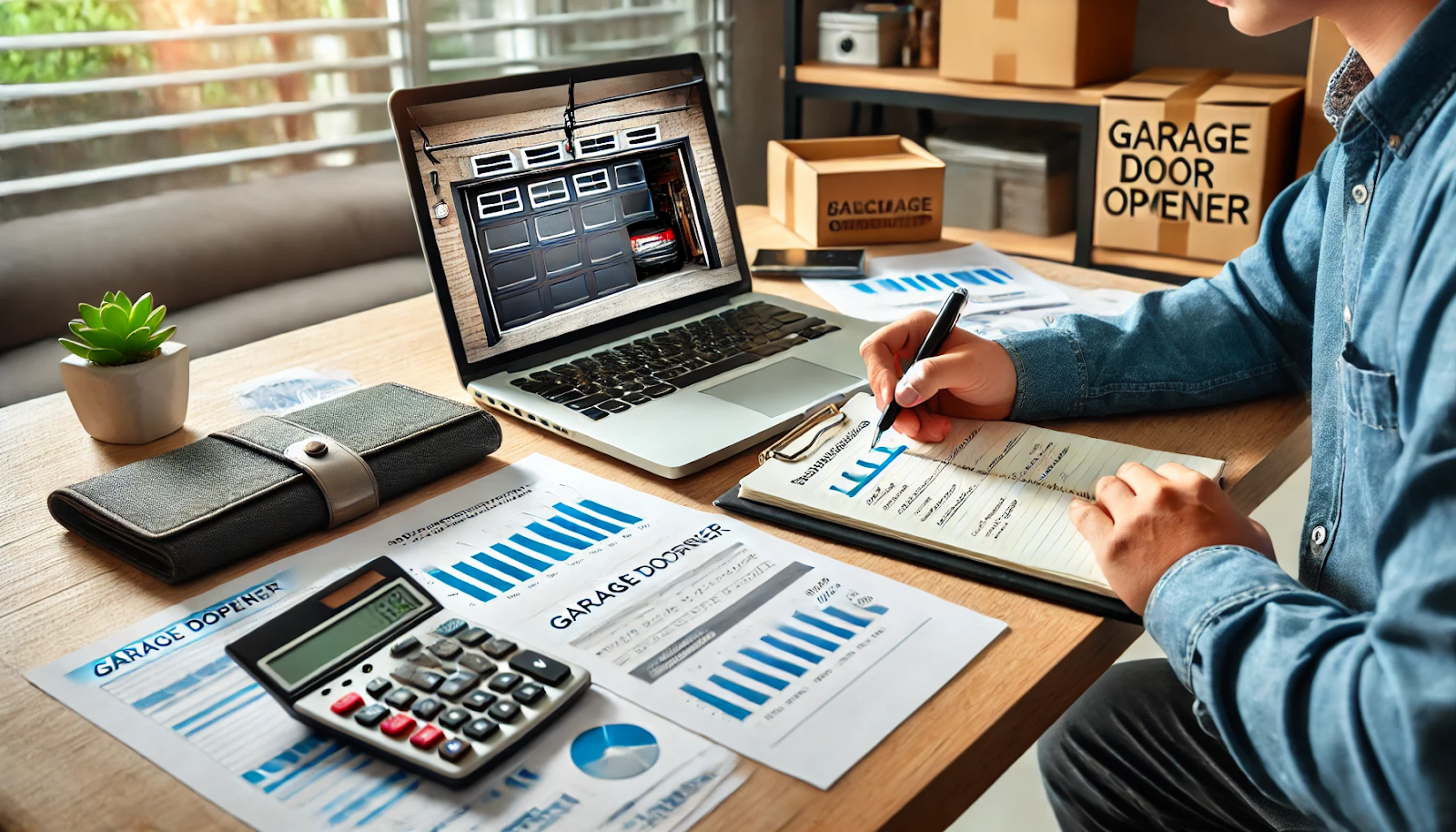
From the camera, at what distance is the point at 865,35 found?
2510 mm

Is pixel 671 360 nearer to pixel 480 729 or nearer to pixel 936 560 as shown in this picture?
pixel 936 560

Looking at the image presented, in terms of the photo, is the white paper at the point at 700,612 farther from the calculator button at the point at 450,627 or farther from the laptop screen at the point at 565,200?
the laptop screen at the point at 565,200

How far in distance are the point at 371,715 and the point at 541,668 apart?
0.30ft

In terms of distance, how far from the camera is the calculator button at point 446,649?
2.13 ft

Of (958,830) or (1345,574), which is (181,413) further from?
(958,830)

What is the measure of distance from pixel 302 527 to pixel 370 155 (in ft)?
5.89

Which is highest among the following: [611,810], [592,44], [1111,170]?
[592,44]

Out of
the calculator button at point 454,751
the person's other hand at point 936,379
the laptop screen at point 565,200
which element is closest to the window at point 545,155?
the laptop screen at point 565,200

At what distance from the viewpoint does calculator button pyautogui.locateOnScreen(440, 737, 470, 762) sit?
1.89 feet

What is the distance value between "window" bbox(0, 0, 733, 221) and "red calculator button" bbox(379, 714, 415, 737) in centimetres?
172

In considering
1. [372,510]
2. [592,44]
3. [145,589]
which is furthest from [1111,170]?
[145,589]

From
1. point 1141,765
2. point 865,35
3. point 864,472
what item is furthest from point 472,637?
point 865,35

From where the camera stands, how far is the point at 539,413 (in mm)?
1005

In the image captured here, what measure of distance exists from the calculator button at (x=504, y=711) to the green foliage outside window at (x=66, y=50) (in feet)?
5.96
